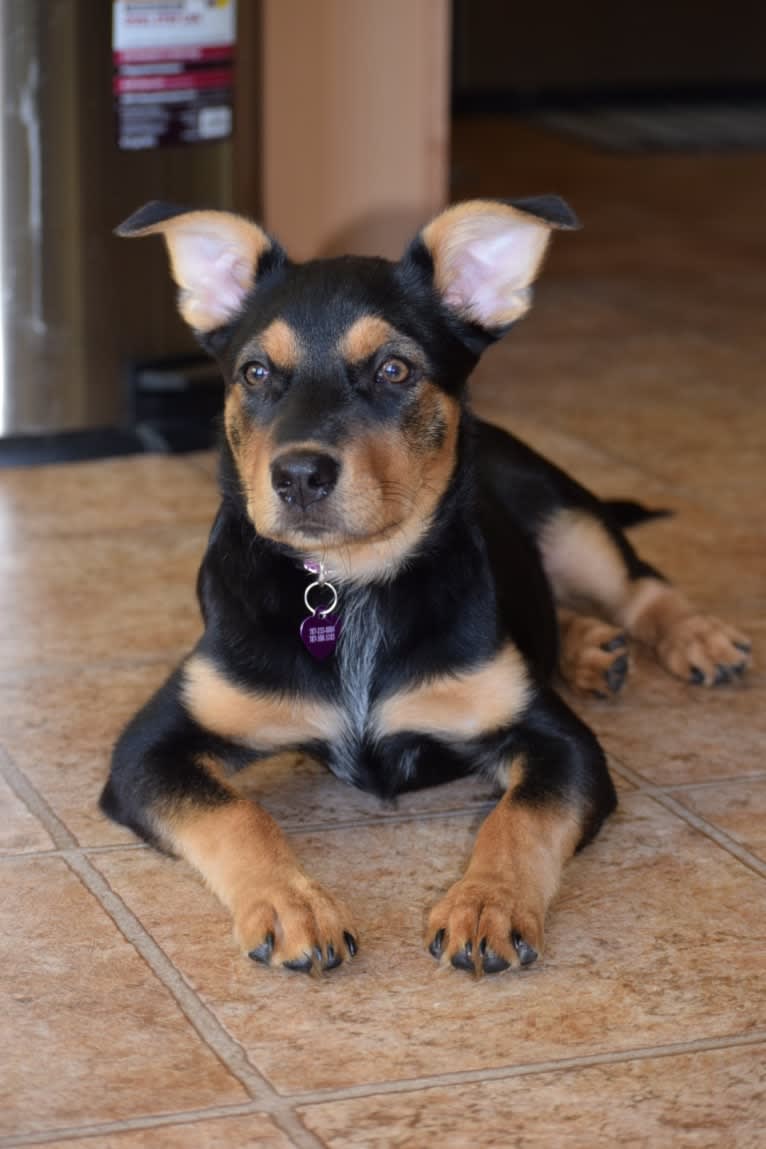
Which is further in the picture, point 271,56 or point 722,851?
point 271,56

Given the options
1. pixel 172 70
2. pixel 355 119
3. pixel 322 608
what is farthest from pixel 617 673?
pixel 355 119

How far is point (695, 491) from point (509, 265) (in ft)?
7.58

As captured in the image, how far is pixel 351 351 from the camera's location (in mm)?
3250

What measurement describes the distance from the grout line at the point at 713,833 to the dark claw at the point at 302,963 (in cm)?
87

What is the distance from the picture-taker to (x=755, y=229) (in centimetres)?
996

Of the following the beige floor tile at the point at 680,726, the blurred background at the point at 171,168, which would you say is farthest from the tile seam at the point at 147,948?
the blurred background at the point at 171,168

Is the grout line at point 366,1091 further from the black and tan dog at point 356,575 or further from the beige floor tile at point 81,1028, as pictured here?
the black and tan dog at point 356,575

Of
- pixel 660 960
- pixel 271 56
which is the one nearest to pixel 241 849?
pixel 660 960

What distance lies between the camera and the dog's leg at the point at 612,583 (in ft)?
14.0

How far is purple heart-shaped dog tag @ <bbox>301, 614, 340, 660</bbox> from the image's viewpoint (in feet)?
11.0

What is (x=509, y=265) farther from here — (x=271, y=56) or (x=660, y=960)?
(x=271, y=56)

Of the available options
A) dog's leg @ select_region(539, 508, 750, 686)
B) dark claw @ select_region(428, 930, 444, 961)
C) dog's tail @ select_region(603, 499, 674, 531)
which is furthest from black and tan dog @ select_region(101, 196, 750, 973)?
dog's tail @ select_region(603, 499, 674, 531)

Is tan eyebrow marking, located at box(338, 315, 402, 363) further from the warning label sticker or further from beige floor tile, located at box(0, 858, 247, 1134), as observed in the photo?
the warning label sticker

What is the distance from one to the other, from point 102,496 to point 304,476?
8.73 feet
